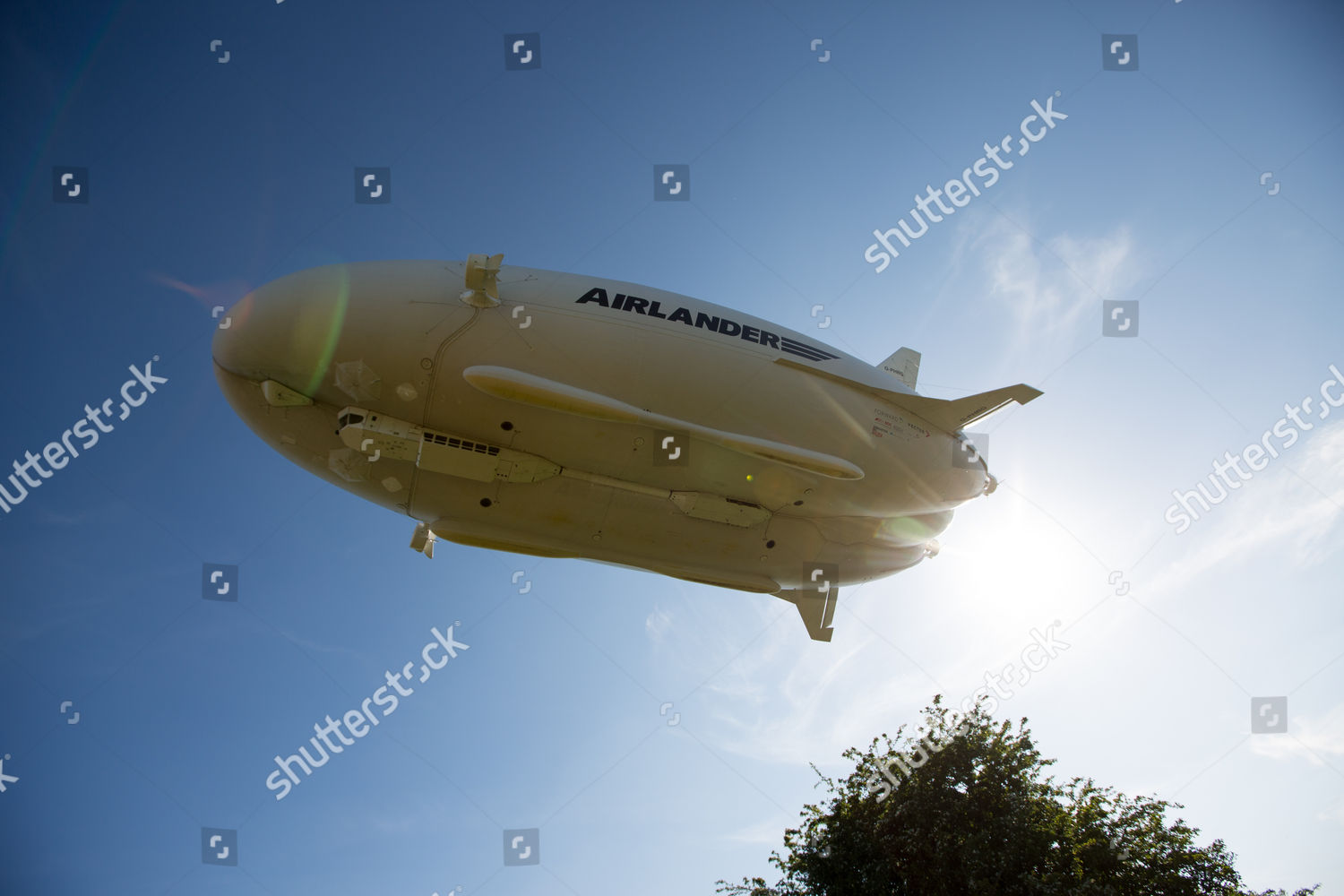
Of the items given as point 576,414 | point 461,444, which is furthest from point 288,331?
point 576,414

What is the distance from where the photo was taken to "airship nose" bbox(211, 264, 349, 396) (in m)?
11.8

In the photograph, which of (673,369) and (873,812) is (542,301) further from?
(873,812)

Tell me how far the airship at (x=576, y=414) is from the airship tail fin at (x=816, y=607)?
174cm

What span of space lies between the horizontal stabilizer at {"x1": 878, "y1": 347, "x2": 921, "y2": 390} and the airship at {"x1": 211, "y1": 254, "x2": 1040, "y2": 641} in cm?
501

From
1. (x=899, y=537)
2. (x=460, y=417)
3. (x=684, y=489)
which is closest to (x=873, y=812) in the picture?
(x=899, y=537)

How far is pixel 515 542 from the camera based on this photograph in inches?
546

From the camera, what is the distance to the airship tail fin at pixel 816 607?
1669 cm

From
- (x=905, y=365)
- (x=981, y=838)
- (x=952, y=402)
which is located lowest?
(x=981, y=838)

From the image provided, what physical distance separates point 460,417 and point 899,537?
10.6 m

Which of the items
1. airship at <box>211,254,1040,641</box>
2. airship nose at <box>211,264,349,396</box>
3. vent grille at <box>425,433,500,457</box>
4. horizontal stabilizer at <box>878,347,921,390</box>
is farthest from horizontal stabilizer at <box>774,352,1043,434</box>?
airship nose at <box>211,264,349,396</box>

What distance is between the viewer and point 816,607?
16828 mm

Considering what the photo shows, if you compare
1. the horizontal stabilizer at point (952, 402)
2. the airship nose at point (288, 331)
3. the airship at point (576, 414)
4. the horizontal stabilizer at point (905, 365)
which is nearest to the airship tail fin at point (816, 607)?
the airship at point (576, 414)

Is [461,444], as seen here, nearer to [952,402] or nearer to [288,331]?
[288,331]

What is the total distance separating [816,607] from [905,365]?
812cm
